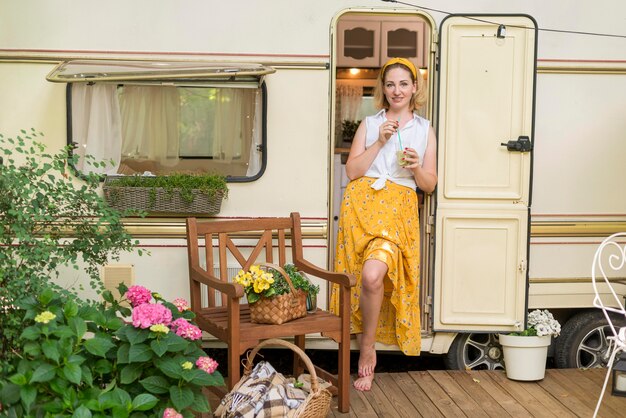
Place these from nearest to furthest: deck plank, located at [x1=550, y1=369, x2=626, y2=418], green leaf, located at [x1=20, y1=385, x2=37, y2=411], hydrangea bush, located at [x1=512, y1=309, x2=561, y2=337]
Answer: green leaf, located at [x1=20, y1=385, x2=37, y2=411]
deck plank, located at [x1=550, y1=369, x2=626, y2=418]
hydrangea bush, located at [x1=512, y1=309, x2=561, y2=337]

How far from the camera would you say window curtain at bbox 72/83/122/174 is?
5.03 m

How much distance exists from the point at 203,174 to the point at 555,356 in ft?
8.98

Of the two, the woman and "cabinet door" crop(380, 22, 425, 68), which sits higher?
"cabinet door" crop(380, 22, 425, 68)

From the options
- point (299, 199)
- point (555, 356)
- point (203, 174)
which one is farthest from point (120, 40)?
point (555, 356)

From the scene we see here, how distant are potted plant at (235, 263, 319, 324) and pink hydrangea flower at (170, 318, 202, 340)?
1.91 feet

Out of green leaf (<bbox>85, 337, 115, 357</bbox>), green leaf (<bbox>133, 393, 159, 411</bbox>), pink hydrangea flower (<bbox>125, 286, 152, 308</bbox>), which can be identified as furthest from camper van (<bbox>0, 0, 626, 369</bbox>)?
green leaf (<bbox>133, 393, 159, 411</bbox>)

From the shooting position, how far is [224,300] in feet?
16.4

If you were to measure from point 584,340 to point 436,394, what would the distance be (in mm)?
1275

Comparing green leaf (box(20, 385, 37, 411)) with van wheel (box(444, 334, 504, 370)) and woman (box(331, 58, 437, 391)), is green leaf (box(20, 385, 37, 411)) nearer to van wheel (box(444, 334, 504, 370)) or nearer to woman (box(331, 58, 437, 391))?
woman (box(331, 58, 437, 391))

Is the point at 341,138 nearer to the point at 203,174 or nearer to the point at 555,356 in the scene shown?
the point at 203,174

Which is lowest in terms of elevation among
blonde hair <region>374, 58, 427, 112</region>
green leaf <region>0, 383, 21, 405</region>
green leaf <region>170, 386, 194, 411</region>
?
green leaf <region>170, 386, 194, 411</region>

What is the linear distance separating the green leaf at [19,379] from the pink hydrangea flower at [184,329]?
72cm

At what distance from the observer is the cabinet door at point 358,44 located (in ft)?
18.4

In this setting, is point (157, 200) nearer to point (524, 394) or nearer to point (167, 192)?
point (167, 192)
